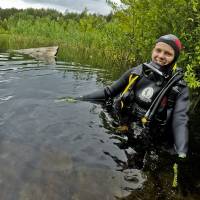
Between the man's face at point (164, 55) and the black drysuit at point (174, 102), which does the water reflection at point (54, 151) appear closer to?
the black drysuit at point (174, 102)

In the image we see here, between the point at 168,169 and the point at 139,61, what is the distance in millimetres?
8570

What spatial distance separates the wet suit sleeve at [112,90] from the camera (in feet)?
19.8

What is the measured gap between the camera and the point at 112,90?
6.22 metres

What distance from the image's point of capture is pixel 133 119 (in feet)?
18.4

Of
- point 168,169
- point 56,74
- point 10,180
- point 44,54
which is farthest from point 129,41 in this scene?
point 10,180

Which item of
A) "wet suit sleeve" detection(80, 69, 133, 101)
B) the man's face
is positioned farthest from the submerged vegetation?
"wet suit sleeve" detection(80, 69, 133, 101)

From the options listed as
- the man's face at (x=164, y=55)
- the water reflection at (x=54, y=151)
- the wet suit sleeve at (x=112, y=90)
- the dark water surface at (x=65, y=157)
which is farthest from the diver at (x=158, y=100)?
the water reflection at (x=54, y=151)

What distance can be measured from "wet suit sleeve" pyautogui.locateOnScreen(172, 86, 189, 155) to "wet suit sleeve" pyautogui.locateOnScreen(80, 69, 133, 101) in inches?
50.8

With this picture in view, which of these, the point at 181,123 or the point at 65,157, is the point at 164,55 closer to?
the point at 181,123

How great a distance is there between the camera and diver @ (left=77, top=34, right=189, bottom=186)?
482 cm

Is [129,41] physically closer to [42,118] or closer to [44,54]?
[44,54]

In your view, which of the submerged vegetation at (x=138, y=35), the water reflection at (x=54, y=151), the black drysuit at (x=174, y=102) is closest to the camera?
the water reflection at (x=54, y=151)

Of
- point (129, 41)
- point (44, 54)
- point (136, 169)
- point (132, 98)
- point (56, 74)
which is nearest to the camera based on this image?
point (136, 169)

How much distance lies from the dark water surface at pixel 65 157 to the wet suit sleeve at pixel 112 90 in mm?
170
